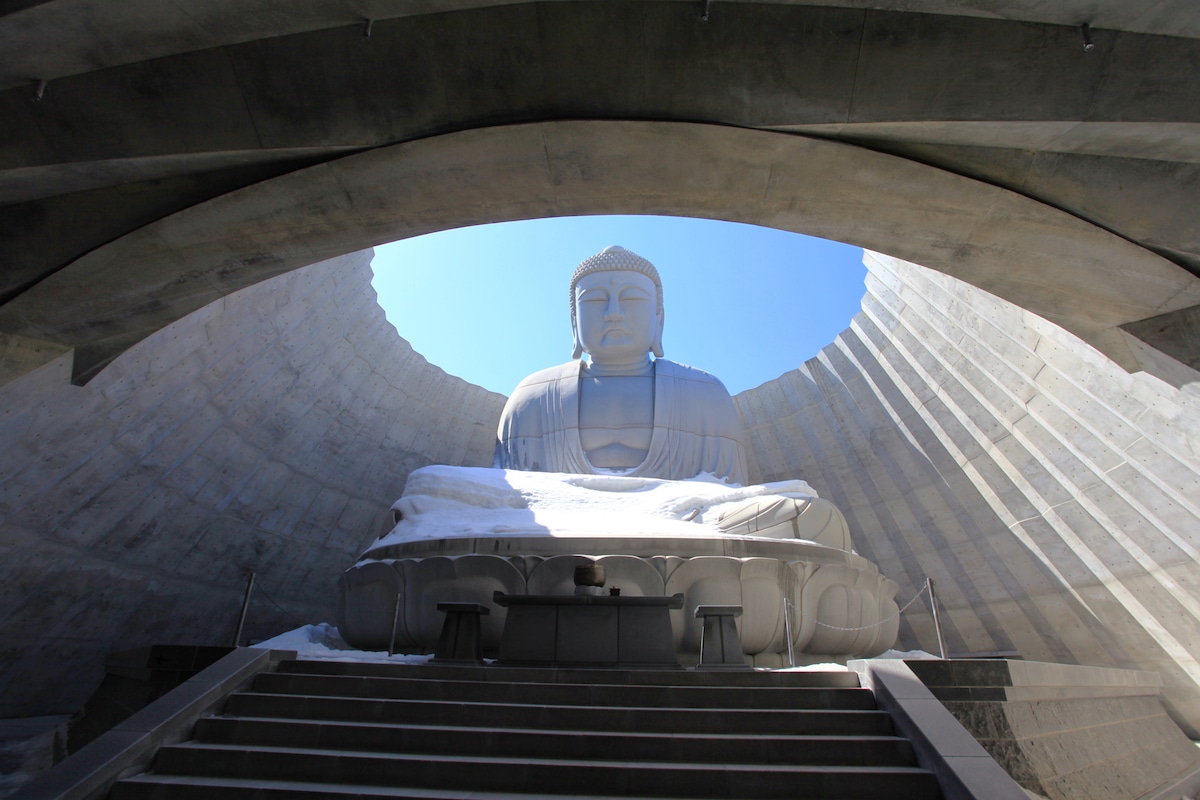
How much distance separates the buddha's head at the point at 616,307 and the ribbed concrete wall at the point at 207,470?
307 cm

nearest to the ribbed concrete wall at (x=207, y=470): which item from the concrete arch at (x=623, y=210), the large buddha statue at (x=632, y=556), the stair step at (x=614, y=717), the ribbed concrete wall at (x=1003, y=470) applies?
the concrete arch at (x=623, y=210)

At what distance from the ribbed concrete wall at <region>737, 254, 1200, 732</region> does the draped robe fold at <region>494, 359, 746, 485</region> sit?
7.59 ft

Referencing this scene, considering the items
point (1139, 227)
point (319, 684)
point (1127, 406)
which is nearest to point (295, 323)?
point (319, 684)

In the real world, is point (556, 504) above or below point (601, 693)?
above

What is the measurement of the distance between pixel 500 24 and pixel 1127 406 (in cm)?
662

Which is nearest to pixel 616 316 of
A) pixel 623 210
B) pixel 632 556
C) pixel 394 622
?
pixel 632 556

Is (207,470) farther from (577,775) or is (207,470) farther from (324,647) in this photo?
(577,775)

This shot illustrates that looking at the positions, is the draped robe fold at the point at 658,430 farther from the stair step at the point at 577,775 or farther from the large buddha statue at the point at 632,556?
the stair step at the point at 577,775

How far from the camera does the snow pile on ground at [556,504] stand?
229 inches

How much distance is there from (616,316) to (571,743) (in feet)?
22.3

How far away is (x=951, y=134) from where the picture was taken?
3615 mm

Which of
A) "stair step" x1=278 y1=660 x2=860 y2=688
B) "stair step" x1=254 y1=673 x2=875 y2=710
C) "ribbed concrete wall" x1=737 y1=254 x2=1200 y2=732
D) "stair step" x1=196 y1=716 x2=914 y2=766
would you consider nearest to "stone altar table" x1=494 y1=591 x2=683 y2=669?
"stair step" x1=278 y1=660 x2=860 y2=688

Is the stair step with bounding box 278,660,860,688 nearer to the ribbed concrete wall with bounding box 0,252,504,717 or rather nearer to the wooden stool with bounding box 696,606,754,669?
the wooden stool with bounding box 696,606,754,669

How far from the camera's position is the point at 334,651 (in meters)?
4.97
